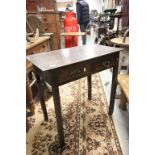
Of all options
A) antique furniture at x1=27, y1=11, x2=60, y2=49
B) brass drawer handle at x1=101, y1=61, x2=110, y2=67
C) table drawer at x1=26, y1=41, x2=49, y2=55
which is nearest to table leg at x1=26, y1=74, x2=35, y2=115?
table drawer at x1=26, y1=41, x2=49, y2=55

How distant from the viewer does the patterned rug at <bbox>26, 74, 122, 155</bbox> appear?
141 cm

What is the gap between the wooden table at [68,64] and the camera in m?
1.20

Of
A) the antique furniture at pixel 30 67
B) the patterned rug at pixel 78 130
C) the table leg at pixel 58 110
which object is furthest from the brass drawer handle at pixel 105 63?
the antique furniture at pixel 30 67

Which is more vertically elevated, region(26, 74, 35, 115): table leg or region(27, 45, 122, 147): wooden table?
region(27, 45, 122, 147): wooden table

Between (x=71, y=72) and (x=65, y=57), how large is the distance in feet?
0.58

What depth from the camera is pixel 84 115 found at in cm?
184

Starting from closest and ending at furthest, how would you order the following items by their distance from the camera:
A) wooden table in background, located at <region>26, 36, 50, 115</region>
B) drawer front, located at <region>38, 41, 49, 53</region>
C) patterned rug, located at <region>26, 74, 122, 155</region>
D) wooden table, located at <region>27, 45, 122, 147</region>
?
wooden table, located at <region>27, 45, 122, 147</region> < patterned rug, located at <region>26, 74, 122, 155</region> < wooden table in background, located at <region>26, 36, 50, 115</region> < drawer front, located at <region>38, 41, 49, 53</region>

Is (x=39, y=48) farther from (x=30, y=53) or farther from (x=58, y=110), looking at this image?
(x=58, y=110)

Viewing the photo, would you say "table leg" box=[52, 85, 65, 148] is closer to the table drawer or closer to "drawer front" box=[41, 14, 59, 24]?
the table drawer

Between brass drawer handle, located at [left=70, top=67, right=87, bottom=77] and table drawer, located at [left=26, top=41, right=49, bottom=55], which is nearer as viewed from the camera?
brass drawer handle, located at [left=70, top=67, right=87, bottom=77]

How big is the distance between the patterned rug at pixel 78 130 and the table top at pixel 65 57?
0.72m
